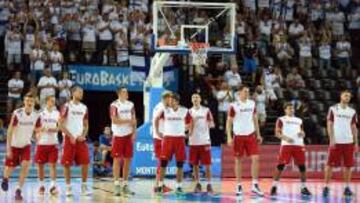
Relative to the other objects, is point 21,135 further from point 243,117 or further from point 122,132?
point 243,117

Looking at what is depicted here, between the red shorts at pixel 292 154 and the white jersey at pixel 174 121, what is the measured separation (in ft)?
7.29

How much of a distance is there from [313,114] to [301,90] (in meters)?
0.90

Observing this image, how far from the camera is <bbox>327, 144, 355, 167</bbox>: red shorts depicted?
1614 cm

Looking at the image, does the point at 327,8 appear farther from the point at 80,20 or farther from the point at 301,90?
the point at 80,20

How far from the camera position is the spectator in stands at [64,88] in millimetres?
22109

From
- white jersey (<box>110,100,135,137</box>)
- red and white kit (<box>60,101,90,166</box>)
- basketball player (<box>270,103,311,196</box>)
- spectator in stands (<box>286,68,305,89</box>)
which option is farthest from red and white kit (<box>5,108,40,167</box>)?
spectator in stands (<box>286,68,305,89</box>)

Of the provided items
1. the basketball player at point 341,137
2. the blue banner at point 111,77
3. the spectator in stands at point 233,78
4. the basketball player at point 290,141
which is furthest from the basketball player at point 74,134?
the spectator in stands at point 233,78

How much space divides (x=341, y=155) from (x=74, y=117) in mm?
5538

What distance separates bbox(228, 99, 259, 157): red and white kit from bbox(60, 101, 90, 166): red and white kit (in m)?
2.98

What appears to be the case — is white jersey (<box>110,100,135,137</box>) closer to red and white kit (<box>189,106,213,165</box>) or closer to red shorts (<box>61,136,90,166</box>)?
red shorts (<box>61,136,90,166</box>)

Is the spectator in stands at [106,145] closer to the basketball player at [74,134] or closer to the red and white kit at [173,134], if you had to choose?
the red and white kit at [173,134]

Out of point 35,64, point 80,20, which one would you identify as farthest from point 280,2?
point 35,64

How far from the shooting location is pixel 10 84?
867 inches

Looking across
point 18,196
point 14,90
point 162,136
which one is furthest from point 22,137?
point 14,90
